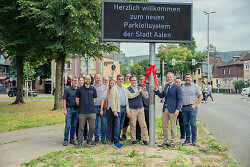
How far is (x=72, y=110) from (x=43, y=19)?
9526mm

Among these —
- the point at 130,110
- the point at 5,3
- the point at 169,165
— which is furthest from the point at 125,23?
the point at 5,3

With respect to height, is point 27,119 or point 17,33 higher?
point 17,33

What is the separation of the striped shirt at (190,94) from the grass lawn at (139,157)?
1173mm

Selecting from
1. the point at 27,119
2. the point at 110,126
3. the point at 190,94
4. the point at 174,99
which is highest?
the point at 190,94

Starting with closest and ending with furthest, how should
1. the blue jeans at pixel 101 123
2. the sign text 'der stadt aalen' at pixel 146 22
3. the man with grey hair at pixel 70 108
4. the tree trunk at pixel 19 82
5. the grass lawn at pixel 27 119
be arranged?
the sign text 'der stadt aalen' at pixel 146 22, the man with grey hair at pixel 70 108, the blue jeans at pixel 101 123, the grass lawn at pixel 27 119, the tree trunk at pixel 19 82

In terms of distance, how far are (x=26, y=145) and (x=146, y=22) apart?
443 cm

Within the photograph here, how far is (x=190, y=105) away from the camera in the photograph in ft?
24.3

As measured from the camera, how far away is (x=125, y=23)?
261 inches

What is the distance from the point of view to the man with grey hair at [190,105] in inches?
289

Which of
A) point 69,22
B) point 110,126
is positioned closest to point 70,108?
point 110,126

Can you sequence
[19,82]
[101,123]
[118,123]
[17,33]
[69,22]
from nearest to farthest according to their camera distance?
[118,123]
[101,123]
[69,22]
[17,33]
[19,82]

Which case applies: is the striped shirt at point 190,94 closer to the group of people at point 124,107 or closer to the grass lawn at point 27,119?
the group of people at point 124,107

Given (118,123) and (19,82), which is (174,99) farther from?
(19,82)

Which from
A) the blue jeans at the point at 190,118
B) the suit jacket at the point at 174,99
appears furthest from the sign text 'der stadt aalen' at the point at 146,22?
the blue jeans at the point at 190,118
